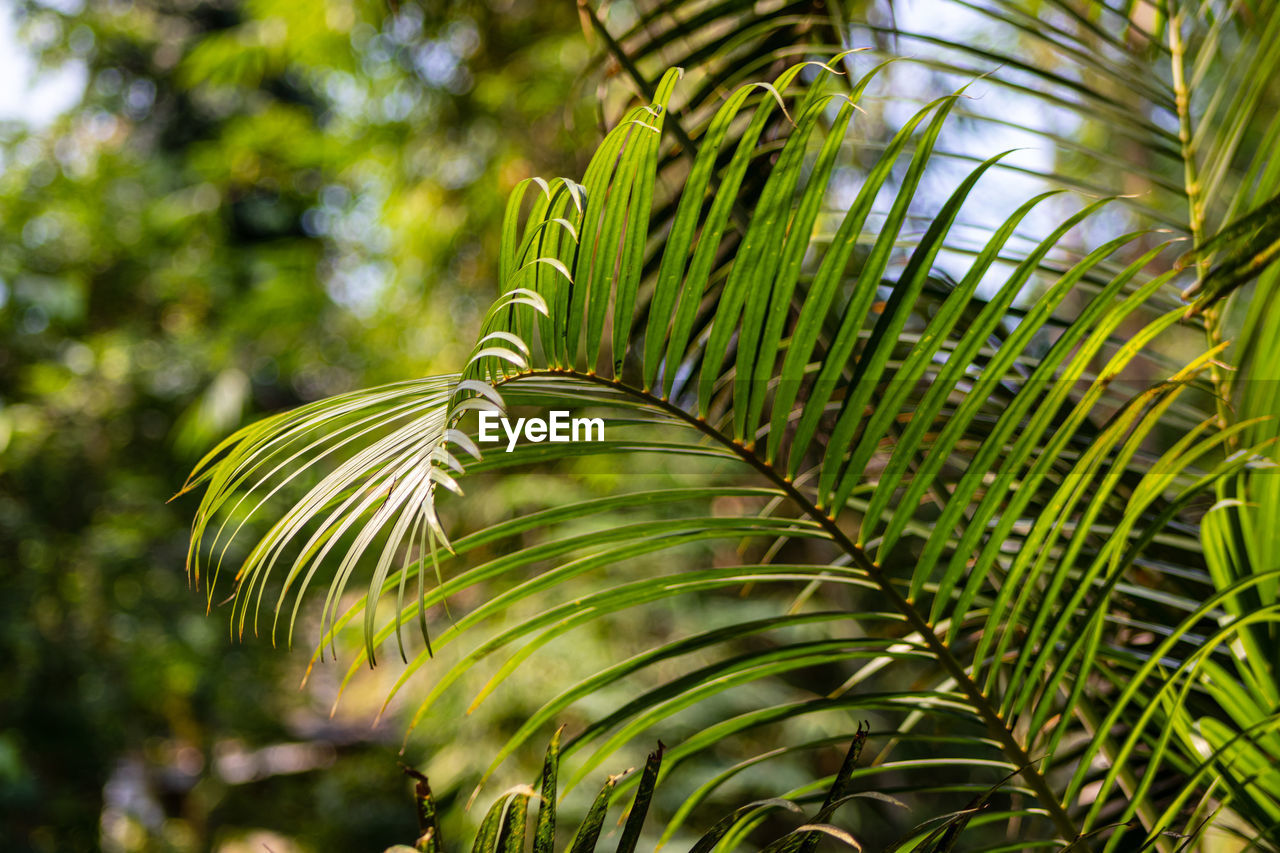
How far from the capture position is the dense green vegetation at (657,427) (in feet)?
1.59

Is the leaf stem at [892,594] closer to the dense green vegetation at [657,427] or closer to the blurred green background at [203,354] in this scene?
the dense green vegetation at [657,427]

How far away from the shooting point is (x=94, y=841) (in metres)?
2.52

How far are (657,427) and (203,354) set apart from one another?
232 centimetres

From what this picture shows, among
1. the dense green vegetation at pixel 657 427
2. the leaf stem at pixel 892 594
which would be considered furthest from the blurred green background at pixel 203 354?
the leaf stem at pixel 892 594

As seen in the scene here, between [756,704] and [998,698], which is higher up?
[998,698]

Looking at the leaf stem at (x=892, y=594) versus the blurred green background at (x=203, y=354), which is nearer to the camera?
the leaf stem at (x=892, y=594)

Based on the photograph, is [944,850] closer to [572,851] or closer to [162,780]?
[572,851]

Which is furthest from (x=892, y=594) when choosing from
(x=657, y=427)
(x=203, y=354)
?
(x=203, y=354)

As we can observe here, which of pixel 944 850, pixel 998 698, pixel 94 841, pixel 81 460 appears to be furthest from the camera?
pixel 81 460

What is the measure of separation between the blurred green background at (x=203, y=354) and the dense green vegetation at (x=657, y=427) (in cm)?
2

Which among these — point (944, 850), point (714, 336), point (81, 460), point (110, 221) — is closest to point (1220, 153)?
point (714, 336)

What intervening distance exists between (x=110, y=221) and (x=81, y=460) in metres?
0.86

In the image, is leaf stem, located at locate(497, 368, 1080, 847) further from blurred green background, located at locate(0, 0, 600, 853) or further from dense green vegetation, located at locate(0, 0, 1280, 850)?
blurred green background, located at locate(0, 0, 600, 853)

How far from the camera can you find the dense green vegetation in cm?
49
